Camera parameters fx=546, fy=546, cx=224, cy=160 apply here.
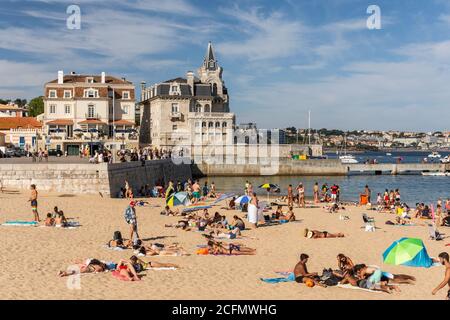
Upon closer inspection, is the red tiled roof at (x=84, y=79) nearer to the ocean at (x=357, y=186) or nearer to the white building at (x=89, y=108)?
the white building at (x=89, y=108)

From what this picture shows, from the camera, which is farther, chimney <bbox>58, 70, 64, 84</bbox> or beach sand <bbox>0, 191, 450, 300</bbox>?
chimney <bbox>58, 70, 64, 84</bbox>

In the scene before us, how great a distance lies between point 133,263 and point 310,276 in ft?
14.2

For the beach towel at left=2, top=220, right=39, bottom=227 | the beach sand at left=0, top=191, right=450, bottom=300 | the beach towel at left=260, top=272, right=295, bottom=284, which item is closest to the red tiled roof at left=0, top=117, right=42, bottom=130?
the beach sand at left=0, top=191, right=450, bottom=300

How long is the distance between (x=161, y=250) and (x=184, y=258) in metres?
0.99

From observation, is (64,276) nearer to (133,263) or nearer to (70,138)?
(133,263)

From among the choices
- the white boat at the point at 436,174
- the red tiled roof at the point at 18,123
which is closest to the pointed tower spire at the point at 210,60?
the red tiled roof at the point at 18,123

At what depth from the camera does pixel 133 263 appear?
13.5 m

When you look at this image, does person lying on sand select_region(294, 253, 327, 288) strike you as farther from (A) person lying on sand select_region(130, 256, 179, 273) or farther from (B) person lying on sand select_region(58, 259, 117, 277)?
(B) person lying on sand select_region(58, 259, 117, 277)

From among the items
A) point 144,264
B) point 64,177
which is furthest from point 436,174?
point 144,264

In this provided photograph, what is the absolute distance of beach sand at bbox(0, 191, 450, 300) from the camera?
11.9 metres

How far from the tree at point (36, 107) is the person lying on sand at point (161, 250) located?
82.6m

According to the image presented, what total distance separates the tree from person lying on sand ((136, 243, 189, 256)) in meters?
82.6

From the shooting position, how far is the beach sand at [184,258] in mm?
11906

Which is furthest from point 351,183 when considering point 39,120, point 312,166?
point 39,120
